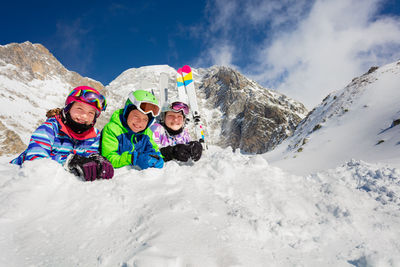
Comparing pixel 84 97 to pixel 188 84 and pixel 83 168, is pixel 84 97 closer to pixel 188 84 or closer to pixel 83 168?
pixel 83 168

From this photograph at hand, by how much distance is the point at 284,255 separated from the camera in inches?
56.1

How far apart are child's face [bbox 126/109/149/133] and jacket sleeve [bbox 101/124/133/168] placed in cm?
30

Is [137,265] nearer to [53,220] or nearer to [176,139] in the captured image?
[53,220]

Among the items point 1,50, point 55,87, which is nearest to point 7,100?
point 55,87

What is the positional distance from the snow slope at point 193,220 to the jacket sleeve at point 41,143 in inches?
15.9

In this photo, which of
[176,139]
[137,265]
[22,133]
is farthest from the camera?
[22,133]

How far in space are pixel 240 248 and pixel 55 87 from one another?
118513mm

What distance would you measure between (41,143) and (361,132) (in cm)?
1007

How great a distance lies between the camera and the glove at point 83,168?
239cm

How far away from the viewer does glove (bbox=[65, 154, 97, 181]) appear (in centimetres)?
239

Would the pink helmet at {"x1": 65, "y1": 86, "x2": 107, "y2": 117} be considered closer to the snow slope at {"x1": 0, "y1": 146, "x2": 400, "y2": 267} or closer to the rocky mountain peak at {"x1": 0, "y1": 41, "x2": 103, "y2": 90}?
the snow slope at {"x1": 0, "y1": 146, "x2": 400, "y2": 267}

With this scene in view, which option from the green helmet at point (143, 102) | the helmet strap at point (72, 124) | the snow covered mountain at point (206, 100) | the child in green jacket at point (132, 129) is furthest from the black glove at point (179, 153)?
the snow covered mountain at point (206, 100)

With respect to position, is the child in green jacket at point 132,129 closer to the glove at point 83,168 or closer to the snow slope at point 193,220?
the glove at point 83,168

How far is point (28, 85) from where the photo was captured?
82688 millimetres
